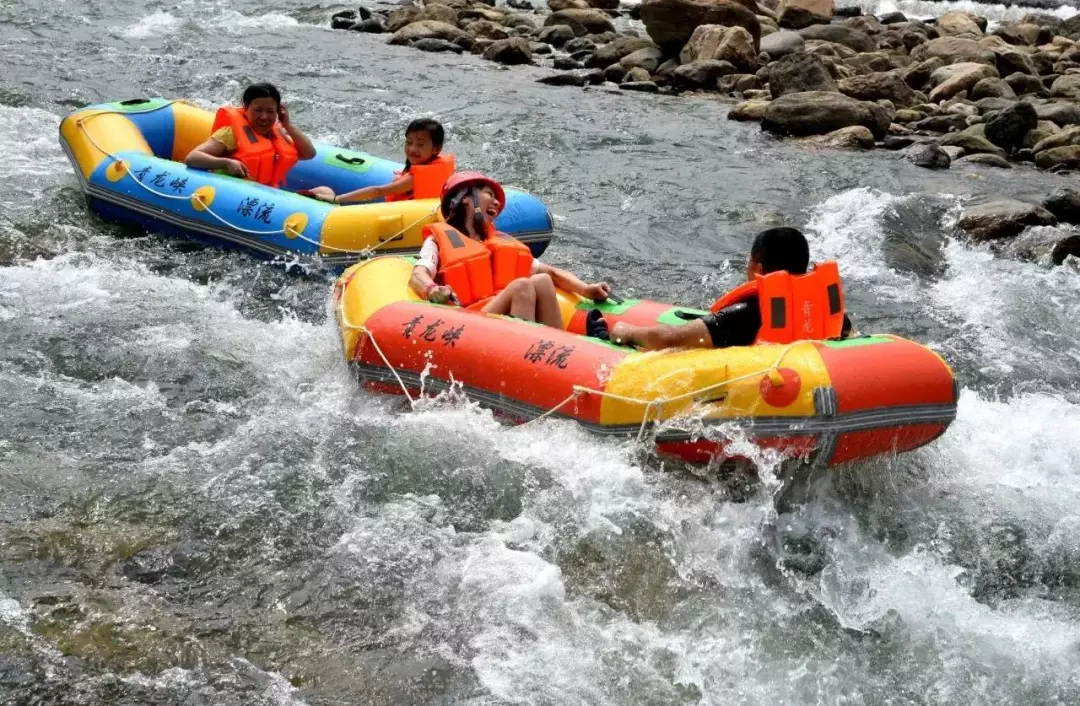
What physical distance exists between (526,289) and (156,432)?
6.08 ft

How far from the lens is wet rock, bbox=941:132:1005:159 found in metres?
11.4

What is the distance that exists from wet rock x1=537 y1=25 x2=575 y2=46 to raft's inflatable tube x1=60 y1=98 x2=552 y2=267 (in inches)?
326

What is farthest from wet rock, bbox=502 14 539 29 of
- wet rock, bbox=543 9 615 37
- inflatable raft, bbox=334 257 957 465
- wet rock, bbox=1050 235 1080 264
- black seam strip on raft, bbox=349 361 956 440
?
black seam strip on raft, bbox=349 361 956 440

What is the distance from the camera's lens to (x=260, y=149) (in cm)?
800

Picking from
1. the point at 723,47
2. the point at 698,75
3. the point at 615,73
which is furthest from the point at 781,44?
the point at 615,73

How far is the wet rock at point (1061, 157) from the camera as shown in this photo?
36.4 ft

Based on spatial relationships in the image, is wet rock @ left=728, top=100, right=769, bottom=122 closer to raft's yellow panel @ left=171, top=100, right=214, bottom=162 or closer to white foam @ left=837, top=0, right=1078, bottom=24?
raft's yellow panel @ left=171, top=100, right=214, bottom=162

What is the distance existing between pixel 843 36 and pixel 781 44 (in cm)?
162

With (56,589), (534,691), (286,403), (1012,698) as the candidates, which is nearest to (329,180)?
(286,403)

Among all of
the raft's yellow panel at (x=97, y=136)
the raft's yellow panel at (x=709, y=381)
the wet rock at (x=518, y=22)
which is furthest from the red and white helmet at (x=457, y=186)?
the wet rock at (x=518, y=22)

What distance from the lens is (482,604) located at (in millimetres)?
4125

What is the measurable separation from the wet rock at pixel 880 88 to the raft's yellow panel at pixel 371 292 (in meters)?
8.41

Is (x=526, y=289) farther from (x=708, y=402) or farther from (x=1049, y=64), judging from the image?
(x=1049, y=64)

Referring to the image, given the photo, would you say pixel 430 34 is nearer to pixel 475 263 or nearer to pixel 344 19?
pixel 344 19
